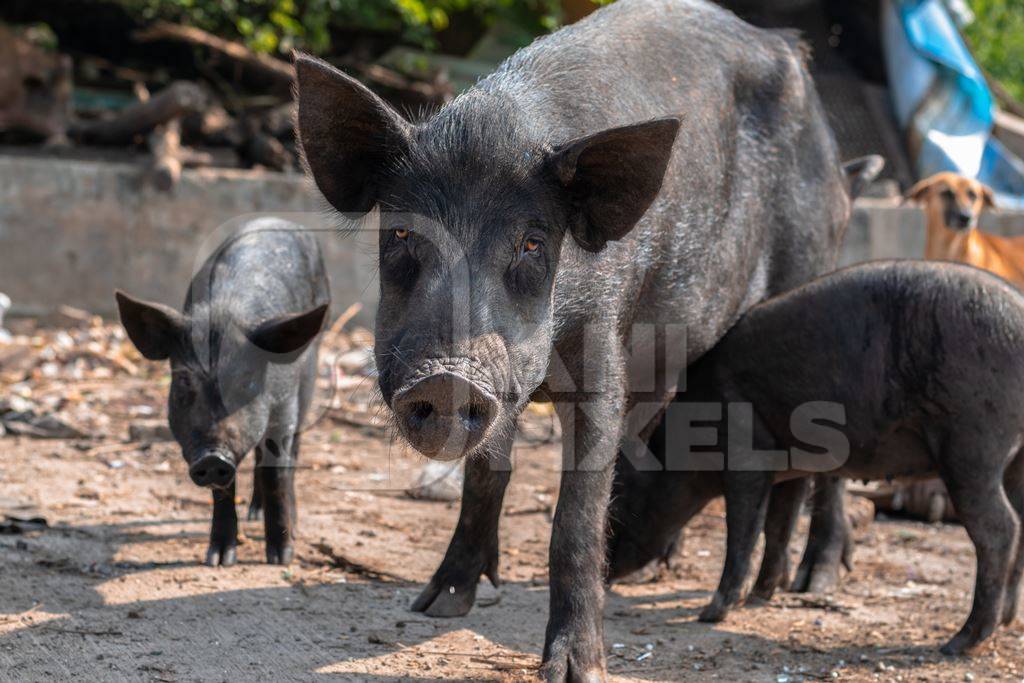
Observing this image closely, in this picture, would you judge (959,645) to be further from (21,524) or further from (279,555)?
(21,524)

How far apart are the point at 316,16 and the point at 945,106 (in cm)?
593

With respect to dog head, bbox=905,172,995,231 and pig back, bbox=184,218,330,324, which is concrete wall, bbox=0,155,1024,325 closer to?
pig back, bbox=184,218,330,324

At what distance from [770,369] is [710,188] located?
27.9 inches

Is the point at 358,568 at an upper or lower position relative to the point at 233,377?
lower

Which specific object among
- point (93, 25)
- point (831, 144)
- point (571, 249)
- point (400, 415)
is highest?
point (93, 25)

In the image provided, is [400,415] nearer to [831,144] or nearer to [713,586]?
[713,586]

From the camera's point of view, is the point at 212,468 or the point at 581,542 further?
the point at 212,468

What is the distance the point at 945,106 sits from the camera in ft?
39.1

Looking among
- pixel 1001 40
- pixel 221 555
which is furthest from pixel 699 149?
pixel 1001 40

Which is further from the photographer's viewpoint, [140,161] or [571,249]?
[140,161]

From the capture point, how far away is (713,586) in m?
5.12

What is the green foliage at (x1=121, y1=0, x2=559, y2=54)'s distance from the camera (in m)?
10.1

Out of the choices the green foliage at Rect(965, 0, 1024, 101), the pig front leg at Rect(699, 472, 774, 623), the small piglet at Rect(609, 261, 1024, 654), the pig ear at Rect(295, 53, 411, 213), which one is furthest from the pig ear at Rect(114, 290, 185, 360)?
the green foliage at Rect(965, 0, 1024, 101)

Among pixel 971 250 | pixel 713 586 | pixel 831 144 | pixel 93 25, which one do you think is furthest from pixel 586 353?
pixel 93 25
